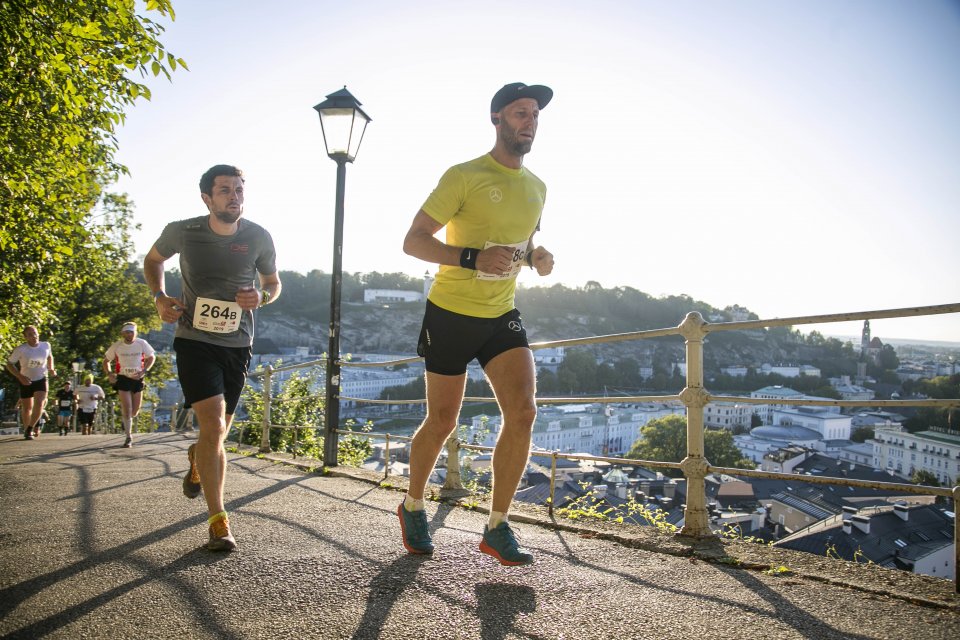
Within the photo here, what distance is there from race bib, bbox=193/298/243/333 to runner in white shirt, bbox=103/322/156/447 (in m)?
6.07

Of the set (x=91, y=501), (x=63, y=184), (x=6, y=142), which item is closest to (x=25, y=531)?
(x=91, y=501)

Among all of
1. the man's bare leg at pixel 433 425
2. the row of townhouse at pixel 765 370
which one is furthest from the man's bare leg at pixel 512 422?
the row of townhouse at pixel 765 370

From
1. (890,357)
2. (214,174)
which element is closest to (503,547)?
(214,174)

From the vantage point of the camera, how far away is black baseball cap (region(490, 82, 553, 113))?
265 centimetres

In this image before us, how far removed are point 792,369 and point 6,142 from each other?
104928 millimetres

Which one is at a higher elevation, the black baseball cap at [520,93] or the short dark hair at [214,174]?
the black baseball cap at [520,93]

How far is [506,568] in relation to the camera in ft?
8.11

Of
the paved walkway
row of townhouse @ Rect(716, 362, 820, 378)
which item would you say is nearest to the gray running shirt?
the paved walkway

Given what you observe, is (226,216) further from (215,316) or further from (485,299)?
(485,299)

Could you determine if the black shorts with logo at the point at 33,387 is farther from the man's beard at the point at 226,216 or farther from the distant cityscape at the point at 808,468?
the man's beard at the point at 226,216

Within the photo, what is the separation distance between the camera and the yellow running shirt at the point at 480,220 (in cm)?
259

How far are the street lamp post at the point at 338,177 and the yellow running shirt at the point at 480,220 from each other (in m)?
3.33

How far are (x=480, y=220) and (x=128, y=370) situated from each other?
294 inches

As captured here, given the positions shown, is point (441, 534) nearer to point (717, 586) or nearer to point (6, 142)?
point (717, 586)
